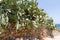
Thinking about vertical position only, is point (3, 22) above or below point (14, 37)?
above

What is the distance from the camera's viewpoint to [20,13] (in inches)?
360

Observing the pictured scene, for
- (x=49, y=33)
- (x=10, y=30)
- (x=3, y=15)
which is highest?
(x=3, y=15)

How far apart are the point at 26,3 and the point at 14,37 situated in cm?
182

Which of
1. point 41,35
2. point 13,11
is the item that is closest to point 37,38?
point 41,35

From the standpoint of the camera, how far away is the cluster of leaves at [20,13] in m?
8.53

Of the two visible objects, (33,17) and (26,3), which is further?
(33,17)

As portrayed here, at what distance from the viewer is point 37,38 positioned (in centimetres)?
1330

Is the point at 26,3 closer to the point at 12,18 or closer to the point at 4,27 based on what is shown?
the point at 12,18

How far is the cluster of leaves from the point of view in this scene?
8.53 metres

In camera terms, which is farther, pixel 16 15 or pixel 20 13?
pixel 20 13

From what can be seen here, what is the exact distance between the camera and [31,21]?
9898 millimetres

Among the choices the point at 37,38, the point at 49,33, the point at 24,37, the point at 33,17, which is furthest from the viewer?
the point at 49,33

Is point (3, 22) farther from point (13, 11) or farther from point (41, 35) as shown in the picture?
point (41, 35)

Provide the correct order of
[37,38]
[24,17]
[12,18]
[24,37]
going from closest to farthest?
1. [12,18]
2. [24,17]
3. [24,37]
4. [37,38]
